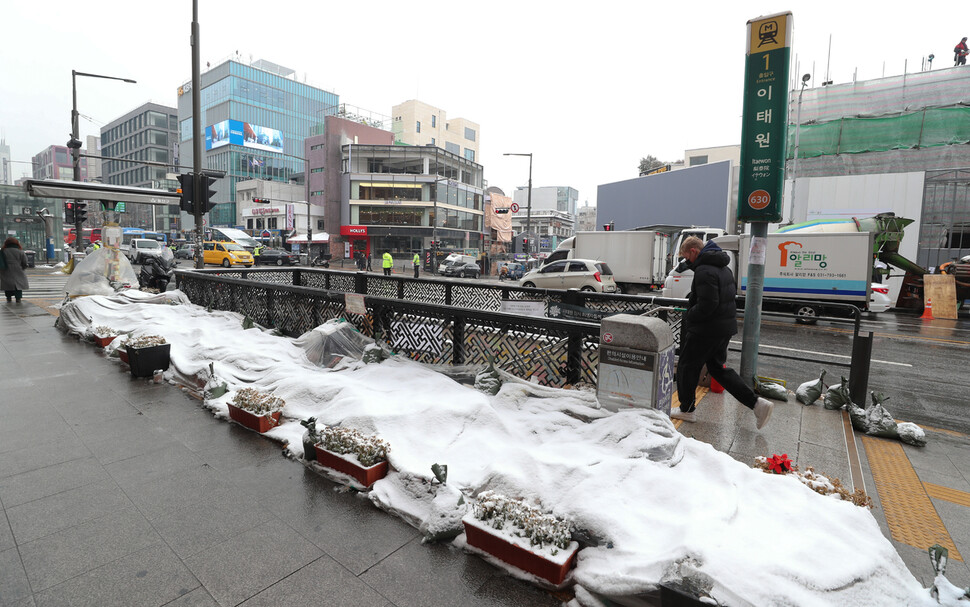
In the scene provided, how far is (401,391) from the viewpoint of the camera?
5363 mm

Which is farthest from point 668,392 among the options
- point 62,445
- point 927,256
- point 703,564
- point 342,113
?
point 342,113

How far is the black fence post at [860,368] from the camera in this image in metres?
5.86

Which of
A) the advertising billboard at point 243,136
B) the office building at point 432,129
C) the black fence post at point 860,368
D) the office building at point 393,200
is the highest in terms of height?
Answer: the office building at point 432,129

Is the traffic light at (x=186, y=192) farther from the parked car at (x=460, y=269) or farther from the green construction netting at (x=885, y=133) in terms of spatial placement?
the green construction netting at (x=885, y=133)

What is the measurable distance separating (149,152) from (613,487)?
11884 centimetres

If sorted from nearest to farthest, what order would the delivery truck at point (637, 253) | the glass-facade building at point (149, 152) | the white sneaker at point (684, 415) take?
the white sneaker at point (684, 415), the delivery truck at point (637, 253), the glass-facade building at point (149, 152)

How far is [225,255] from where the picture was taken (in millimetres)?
34688

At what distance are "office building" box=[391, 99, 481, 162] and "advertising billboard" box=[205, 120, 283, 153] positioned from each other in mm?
20848

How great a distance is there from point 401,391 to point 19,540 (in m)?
3.14

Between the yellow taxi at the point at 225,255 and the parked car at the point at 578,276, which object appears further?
the yellow taxi at the point at 225,255

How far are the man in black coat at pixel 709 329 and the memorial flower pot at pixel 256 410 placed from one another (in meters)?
4.33

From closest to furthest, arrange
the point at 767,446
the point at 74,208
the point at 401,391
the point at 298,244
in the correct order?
1. the point at 767,446
2. the point at 401,391
3. the point at 74,208
4. the point at 298,244

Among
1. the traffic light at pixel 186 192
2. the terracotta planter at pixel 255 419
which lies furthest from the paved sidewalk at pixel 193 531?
the traffic light at pixel 186 192

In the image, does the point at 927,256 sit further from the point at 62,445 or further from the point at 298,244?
the point at 298,244
